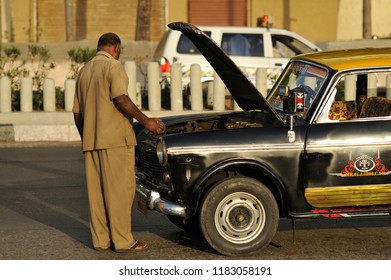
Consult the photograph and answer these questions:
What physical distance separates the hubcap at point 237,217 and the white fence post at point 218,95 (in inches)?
406

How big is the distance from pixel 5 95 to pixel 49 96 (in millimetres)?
726

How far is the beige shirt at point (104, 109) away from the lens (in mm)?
8734

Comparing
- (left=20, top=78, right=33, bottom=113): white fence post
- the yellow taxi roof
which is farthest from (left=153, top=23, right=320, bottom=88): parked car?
the yellow taxi roof

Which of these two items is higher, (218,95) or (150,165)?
(218,95)

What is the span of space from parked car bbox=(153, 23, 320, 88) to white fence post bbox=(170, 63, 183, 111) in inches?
102

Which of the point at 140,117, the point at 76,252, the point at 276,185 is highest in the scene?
the point at 140,117

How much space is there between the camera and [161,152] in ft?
28.3

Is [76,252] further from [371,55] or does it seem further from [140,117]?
[371,55]

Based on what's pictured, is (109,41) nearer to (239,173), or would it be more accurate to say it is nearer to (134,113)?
(134,113)

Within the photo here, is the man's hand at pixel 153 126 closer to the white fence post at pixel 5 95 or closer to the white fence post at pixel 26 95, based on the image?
the white fence post at pixel 26 95

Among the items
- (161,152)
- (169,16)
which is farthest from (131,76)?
(169,16)

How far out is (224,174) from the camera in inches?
350

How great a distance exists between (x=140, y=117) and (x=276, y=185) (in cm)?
120
